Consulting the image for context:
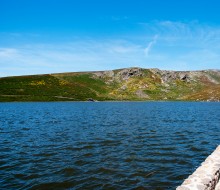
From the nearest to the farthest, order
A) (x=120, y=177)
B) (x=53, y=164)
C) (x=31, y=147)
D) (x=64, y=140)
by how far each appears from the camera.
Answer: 1. (x=120, y=177)
2. (x=53, y=164)
3. (x=31, y=147)
4. (x=64, y=140)

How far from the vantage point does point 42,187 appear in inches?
728

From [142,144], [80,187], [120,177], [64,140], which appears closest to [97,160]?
[120,177]

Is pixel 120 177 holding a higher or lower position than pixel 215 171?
lower

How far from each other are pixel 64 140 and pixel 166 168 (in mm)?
17605

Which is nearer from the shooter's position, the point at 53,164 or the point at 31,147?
the point at 53,164

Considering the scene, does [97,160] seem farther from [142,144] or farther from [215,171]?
[215,171]

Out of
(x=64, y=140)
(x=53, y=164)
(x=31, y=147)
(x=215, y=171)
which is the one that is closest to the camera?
(x=215, y=171)

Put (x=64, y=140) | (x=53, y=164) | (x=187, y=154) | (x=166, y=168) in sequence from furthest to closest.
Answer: (x=64, y=140) → (x=187, y=154) → (x=53, y=164) → (x=166, y=168)

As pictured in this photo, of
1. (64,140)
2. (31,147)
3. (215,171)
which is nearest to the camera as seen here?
(215,171)

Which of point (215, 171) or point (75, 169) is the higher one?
point (215, 171)

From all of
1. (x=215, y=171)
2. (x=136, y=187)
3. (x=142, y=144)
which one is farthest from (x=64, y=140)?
(x=215, y=171)

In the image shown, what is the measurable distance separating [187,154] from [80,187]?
46.3ft

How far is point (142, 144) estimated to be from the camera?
1313 inches

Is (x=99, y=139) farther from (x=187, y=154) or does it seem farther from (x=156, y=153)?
(x=187, y=154)
